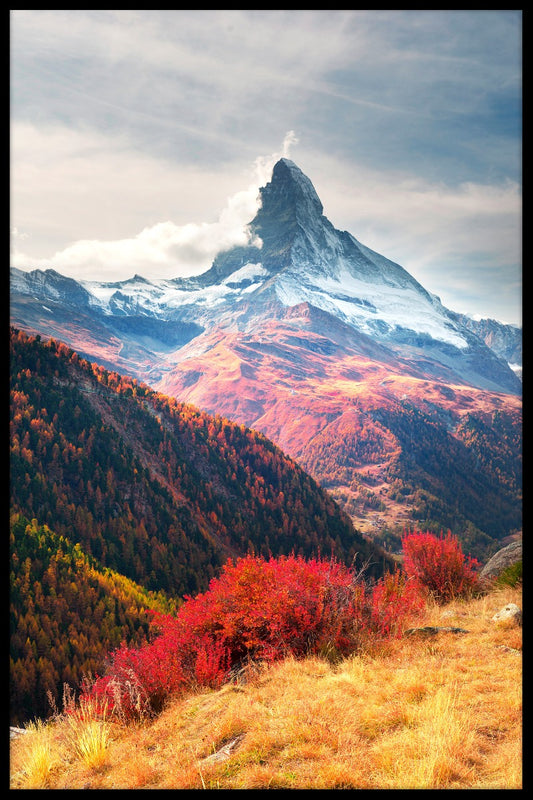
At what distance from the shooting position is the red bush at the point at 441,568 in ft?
47.0

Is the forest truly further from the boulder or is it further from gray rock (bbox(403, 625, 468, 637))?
gray rock (bbox(403, 625, 468, 637))

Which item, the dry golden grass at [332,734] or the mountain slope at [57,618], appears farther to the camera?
the mountain slope at [57,618]

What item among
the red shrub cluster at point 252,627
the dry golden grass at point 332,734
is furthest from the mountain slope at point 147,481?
the dry golden grass at point 332,734

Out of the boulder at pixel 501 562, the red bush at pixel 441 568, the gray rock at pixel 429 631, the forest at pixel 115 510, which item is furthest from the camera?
the forest at pixel 115 510

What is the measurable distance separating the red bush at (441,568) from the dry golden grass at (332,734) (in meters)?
5.90

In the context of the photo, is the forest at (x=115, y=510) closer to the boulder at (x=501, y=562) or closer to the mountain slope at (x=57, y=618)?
the mountain slope at (x=57, y=618)

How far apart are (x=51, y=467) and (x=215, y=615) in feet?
265

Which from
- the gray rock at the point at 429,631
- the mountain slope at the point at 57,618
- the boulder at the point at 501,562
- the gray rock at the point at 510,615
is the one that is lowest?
the mountain slope at the point at 57,618

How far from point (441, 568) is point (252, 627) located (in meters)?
8.69

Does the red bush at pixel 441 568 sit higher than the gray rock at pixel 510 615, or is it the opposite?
the gray rock at pixel 510 615

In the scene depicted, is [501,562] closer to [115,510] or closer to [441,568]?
[441,568]

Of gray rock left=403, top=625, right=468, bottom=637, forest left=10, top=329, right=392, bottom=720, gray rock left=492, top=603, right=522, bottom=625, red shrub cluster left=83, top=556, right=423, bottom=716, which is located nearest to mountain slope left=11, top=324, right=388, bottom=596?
forest left=10, top=329, right=392, bottom=720

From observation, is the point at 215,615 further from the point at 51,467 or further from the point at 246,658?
the point at 51,467

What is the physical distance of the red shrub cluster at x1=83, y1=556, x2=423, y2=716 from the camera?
904 centimetres
